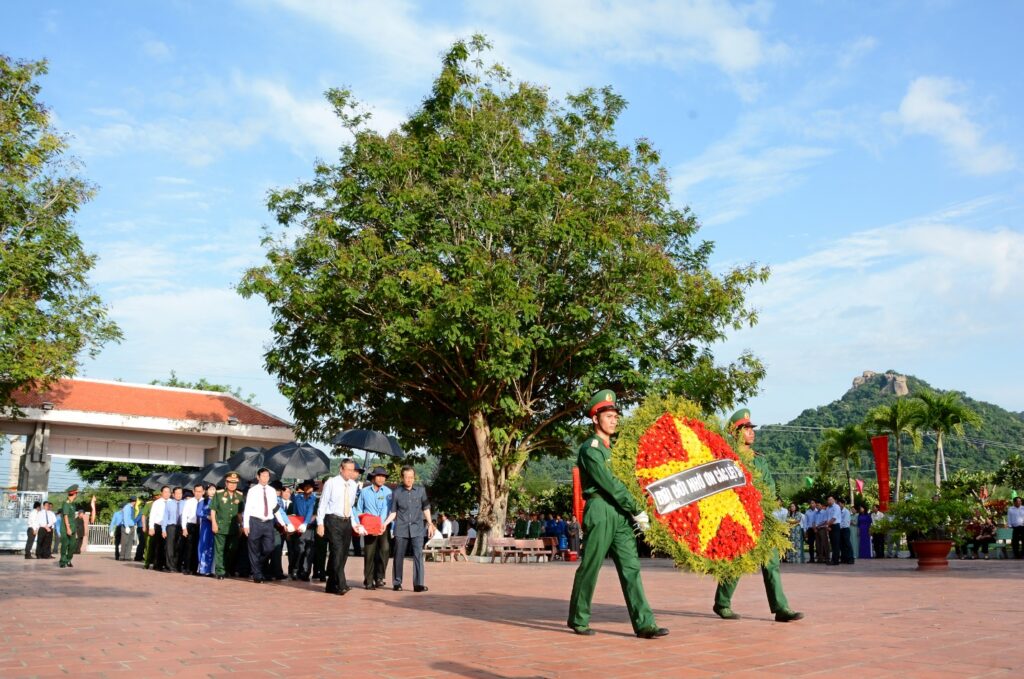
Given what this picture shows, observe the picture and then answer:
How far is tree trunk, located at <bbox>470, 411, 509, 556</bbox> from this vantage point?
2506 cm

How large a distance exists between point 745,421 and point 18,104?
24210 millimetres

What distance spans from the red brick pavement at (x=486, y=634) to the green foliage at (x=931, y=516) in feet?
14.6

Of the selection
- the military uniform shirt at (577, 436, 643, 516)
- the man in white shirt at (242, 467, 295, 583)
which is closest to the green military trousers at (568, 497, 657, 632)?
the military uniform shirt at (577, 436, 643, 516)

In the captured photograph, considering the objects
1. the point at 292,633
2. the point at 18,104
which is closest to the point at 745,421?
the point at 292,633

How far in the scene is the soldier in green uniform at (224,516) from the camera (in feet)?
54.5

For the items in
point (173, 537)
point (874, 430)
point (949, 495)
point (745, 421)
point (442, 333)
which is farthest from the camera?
point (874, 430)

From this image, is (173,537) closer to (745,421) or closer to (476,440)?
(476,440)

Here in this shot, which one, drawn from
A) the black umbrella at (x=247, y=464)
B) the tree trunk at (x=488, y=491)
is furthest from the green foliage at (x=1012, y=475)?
the black umbrella at (x=247, y=464)

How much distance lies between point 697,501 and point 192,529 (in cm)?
1326

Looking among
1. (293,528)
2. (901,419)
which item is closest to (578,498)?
(293,528)

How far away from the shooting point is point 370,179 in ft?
80.5

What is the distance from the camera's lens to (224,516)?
1672cm

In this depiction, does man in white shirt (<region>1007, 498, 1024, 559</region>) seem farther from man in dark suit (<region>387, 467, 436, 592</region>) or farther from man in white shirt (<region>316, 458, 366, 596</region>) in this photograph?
man in white shirt (<region>316, 458, 366, 596</region>)

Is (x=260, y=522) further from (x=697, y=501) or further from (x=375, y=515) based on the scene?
(x=697, y=501)
